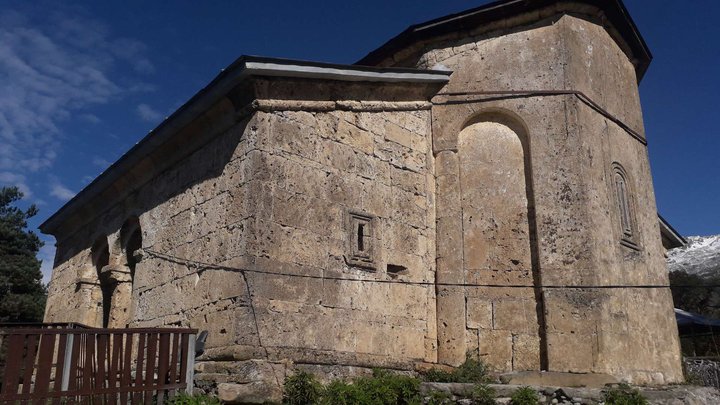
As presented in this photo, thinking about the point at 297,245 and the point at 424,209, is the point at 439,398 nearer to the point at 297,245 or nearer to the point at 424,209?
the point at 297,245

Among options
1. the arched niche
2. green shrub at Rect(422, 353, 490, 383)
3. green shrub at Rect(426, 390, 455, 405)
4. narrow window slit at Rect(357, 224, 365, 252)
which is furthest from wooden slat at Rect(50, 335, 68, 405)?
the arched niche

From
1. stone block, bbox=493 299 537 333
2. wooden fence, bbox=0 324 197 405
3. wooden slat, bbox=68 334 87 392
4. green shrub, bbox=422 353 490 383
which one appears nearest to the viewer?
wooden fence, bbox=0 324 197 405

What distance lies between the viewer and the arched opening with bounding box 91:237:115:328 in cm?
1238

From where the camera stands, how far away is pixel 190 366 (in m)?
7.28

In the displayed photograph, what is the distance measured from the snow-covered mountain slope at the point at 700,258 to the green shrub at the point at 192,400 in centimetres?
4546

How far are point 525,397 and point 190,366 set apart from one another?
12.6ft

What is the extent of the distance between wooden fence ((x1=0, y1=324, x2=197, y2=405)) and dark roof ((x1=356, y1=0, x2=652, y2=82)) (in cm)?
592

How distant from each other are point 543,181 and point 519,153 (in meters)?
0.64

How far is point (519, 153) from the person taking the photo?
930 centimetres

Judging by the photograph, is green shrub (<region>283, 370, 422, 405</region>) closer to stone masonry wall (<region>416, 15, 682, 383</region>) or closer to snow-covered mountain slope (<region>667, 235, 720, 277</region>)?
stone masonry wall (<region>416, 15, 682, 383</region>)

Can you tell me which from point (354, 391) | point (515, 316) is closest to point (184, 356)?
point (354, 391)

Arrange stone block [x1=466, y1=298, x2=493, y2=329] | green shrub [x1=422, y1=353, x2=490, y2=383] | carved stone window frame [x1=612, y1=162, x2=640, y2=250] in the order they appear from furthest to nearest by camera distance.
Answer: carved stone window frame [x1=612, y1=162, x2=640, y2=250] < stone block [x1=466, y1=298, x2=493, y2=329] < green shrub [x1=422, y1=353, x2=490, y2=383]

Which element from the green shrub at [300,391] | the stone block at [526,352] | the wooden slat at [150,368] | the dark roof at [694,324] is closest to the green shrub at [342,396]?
the green shrub at [300,391]

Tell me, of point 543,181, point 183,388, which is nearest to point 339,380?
point 183,388
